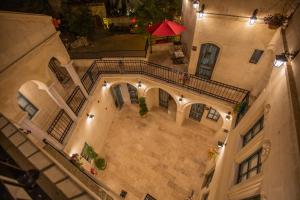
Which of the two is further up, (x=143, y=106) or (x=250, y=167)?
(x=143, y=106)

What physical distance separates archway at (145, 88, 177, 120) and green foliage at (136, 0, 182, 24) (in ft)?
17.7

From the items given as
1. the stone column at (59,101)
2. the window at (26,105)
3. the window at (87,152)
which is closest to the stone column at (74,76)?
the stone column at (59,101)

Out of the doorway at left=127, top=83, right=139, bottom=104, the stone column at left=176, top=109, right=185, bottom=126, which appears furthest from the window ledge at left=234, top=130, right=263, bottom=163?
the doorway at left=127, top=83, right=139, bottom=104

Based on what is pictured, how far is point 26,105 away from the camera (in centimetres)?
776

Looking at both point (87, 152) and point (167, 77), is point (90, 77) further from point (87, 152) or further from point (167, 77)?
point (167, 77)

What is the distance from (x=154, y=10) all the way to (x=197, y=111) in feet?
26.9

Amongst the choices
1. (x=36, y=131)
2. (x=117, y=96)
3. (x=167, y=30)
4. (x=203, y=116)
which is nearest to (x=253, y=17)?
(x=167, y=30)

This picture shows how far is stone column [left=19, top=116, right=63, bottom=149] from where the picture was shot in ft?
20.6

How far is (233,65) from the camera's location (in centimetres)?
914

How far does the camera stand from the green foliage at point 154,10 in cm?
1097

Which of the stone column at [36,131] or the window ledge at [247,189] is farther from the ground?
the window ledge at [247,189]

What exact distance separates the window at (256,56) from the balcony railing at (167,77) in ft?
5.16

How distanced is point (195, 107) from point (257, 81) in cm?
512

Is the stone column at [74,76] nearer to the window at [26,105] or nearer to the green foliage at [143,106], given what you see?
the window at [26,105]
